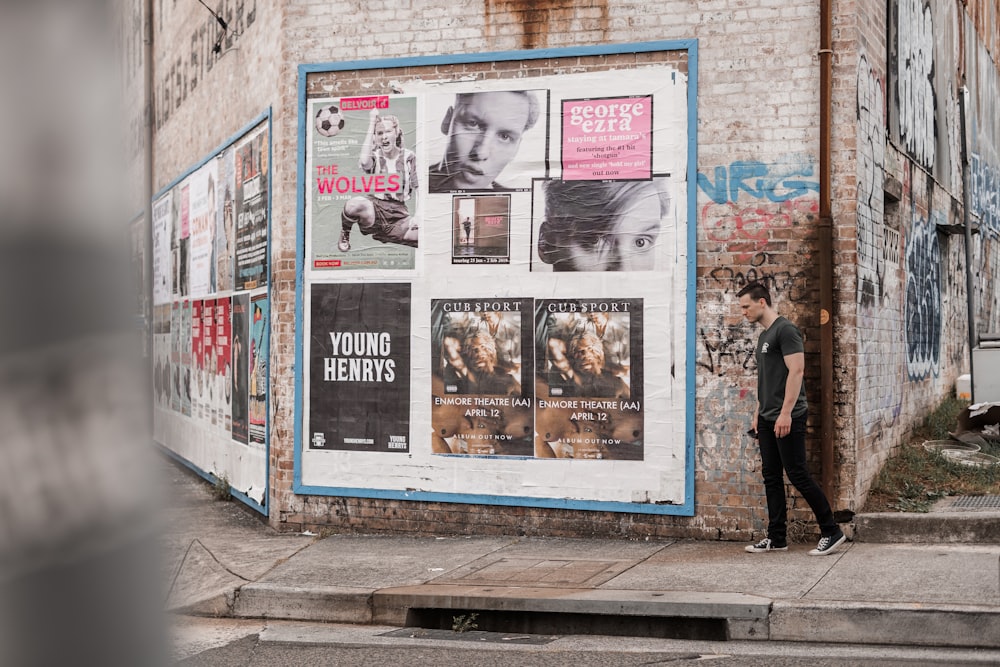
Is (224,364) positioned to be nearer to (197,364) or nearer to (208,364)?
(208,364)

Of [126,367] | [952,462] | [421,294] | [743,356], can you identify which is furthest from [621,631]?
[126,367]

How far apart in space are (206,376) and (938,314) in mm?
8567

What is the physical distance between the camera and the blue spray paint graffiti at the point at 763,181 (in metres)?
8.39

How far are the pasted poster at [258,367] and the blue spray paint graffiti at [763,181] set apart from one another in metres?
4.50

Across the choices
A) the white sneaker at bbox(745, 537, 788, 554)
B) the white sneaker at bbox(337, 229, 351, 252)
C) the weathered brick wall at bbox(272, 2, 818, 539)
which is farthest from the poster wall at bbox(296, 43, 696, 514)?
the white sneaker at bbox(745, 537, 788, 554)

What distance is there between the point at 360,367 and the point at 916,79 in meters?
6.35

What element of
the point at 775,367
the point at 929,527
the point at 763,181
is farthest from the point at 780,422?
the point at 763,181

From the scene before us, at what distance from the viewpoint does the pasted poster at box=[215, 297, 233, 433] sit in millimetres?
A: 11898

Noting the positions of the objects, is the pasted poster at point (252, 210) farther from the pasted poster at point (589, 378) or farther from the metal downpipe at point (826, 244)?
the metal downpipe at point (826, 244)

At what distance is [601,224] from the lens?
8.87 m

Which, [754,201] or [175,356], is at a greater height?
[754,201]

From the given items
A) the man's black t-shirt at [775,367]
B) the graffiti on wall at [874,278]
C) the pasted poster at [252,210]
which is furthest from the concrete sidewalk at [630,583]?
the pasted poster at [252,210]

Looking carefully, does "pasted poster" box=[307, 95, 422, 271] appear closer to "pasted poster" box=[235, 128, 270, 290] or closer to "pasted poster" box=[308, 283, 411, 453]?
"pasted poster" box=[308, 283, 411, 453]

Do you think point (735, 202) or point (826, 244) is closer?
point (826, 244)
